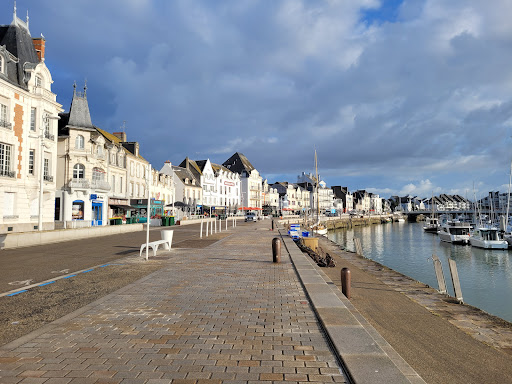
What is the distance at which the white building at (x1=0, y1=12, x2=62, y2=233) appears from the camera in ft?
80.3

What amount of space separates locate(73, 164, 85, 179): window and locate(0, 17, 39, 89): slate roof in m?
10.5

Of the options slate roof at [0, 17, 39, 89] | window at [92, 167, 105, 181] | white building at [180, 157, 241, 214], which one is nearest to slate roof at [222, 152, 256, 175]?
white building at [180, 157, 241, 214]

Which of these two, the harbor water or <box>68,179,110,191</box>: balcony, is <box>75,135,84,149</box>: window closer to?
<box>68,179,110,191</box>: balcony

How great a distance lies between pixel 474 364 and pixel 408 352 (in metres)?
1.04

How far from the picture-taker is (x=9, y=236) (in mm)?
17516

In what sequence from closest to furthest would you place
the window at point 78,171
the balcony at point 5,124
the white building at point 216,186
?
the balcony at point 5,124 < the window at point 78,171 < the white building at point 216,186

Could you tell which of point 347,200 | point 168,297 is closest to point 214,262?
point 168,297

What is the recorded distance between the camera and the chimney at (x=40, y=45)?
30234mm

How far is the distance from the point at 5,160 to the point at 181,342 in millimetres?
26530

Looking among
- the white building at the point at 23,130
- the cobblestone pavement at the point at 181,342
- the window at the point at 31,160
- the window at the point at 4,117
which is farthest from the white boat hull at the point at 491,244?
the window at the point at 4,117

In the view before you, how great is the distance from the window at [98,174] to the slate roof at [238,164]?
57723mm

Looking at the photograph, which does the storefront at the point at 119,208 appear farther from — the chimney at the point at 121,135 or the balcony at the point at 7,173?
the balcony at the point at 7,173

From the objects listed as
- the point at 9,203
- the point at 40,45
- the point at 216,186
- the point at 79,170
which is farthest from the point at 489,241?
the point at 216,186

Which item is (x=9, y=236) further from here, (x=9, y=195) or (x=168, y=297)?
(x=168, y=297)
